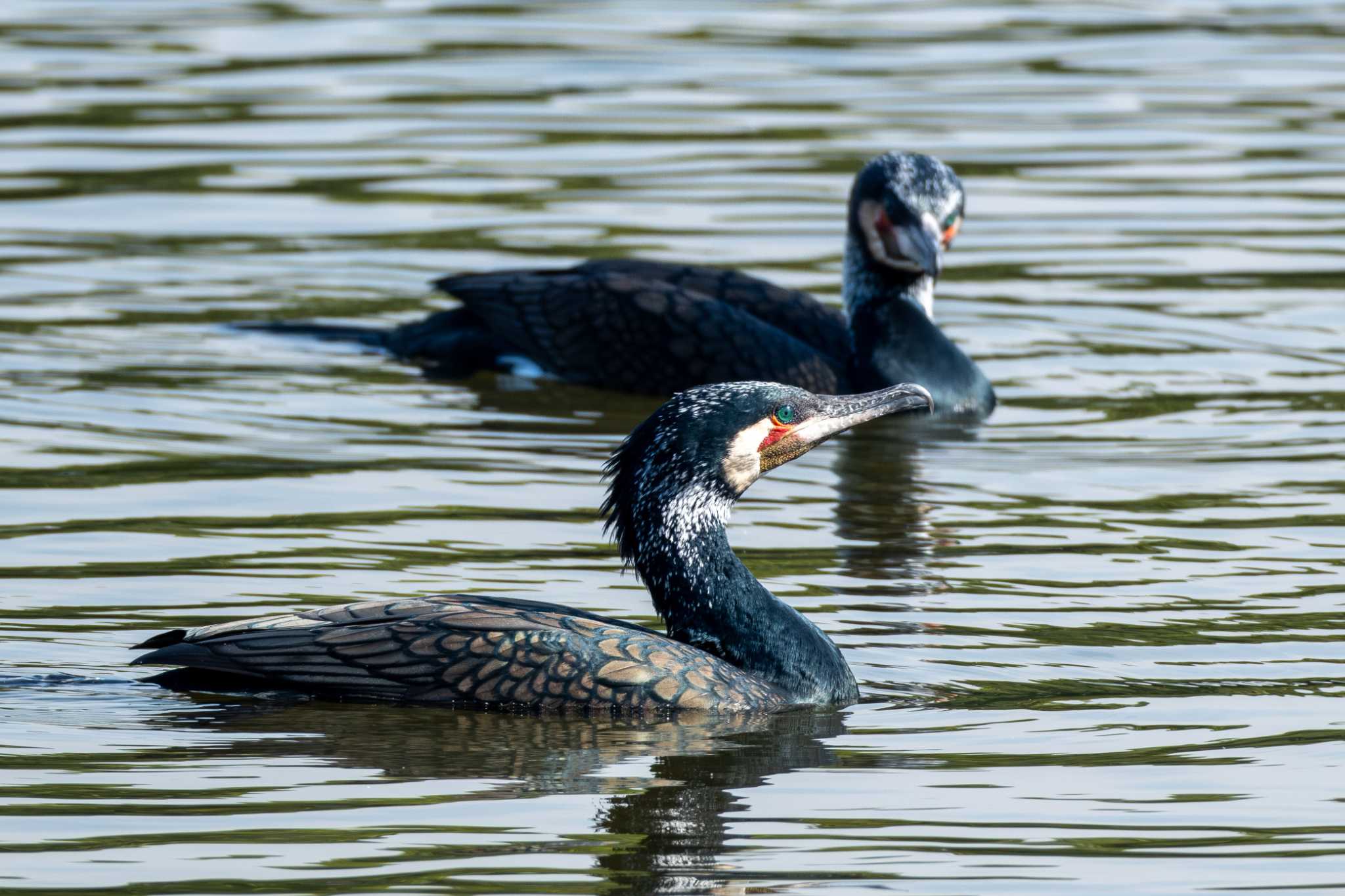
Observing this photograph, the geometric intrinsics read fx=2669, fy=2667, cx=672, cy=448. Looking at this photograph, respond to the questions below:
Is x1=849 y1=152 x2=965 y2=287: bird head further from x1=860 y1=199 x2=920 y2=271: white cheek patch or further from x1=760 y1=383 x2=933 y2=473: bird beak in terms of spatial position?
x1=760 y1=383 x2=933 y2=473: bird beak

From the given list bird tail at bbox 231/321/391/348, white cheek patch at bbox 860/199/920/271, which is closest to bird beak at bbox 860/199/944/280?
white cheek patch at bbox 860/199/920/271

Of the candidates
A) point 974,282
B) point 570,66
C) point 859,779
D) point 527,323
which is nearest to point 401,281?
point 527,323

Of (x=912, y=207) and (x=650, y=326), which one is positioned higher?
(x=912, y=207)

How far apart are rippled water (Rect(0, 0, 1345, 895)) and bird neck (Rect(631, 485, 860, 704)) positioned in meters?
0.15

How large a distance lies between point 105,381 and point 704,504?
5144mm

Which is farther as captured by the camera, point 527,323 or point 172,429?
point 527,323

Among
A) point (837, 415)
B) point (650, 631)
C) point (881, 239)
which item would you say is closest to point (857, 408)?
point (837, 415)

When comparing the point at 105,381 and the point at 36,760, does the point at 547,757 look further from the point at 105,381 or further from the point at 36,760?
the point at 105,381

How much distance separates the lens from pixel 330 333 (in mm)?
13008

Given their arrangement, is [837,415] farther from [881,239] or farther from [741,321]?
[881,239]

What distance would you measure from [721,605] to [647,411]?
461 centimetres

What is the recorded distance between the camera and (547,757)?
7051mm

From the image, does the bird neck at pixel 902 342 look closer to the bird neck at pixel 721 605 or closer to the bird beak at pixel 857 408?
the bird beak at pixel 857 408

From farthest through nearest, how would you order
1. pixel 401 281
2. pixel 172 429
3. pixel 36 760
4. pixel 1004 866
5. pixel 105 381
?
pixel 401 281, pixel 105 381, pixel 172 429, pixel 36 760, pixel 1004 866
